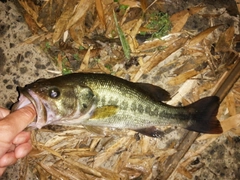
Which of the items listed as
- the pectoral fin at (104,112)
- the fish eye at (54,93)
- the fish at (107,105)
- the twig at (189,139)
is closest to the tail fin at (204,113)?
the fish at (107,105)

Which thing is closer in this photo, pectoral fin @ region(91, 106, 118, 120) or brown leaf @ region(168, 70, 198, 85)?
pectoral fin @ region(91, 106, 118, 120)

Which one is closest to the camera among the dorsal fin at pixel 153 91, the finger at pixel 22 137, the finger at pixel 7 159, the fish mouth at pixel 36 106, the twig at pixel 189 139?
the fish mouth at pixel 36 106

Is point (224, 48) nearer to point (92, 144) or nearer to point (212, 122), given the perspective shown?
point (212, 122)

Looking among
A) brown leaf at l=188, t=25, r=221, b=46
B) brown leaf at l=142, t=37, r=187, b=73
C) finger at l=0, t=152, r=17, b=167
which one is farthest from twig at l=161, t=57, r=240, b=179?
finger at l=0, t=152, r=17, b=167

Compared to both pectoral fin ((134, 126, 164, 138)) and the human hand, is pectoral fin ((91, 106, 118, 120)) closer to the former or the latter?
pectoral fin ((134, 126, 164, 138))

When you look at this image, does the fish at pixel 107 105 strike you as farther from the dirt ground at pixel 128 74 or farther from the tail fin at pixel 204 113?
the dirt ground at pixel 128 74

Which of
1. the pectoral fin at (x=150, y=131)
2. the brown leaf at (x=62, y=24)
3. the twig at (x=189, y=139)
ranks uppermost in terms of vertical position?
the brown leaf at (x=62, y=24)

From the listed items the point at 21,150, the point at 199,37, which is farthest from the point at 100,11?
the point at 21,150
